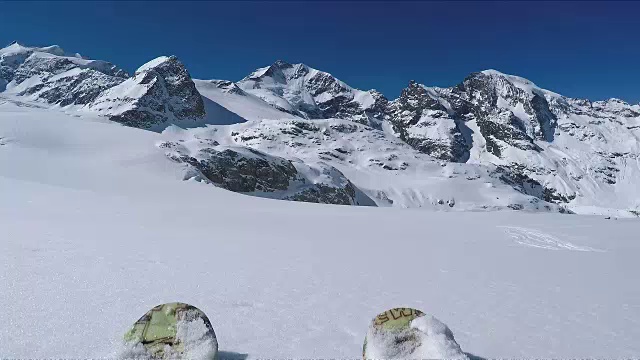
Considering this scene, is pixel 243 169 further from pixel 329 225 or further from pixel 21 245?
pixel 21 245

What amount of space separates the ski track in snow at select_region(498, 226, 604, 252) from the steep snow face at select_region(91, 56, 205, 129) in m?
103

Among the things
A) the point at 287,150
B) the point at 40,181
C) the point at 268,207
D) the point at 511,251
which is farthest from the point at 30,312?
the point at 287,150

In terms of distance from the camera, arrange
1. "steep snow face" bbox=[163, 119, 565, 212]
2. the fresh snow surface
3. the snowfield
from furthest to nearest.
A: "steep snow face" bbox=[163, 119, 565, 212]
the snowfield
the fresh snow surface

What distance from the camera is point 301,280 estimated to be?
7.35 meters

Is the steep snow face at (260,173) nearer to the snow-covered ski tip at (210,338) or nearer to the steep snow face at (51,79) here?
the snow-covered ski tip at (210,338)

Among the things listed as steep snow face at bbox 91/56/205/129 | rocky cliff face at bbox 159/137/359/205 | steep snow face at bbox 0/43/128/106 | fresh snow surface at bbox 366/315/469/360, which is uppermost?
steep snow face at bbox 0/43/128/106

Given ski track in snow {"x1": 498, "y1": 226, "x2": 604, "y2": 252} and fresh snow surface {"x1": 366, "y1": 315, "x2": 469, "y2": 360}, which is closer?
fresh snow surface {"x1": 366, "y1": 315, "x2": 469, "y2": 360}

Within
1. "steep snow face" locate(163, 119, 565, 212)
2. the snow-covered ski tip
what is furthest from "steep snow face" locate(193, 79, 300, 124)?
the snow-covered ski tip

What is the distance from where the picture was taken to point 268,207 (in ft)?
71.5

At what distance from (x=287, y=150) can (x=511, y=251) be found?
85.5 metres

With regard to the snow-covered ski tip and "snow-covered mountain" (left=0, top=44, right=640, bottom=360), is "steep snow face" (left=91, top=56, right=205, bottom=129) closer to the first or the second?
"snow-covered mountain" (left=0, top=44, right=640, bottom=360)

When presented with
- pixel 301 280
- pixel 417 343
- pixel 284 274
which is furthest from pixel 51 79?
pixel 417 343

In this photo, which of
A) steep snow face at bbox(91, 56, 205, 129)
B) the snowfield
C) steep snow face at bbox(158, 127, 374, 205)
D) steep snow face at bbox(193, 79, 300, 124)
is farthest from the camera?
steep snow face at bbox(193, 79, 300, 124)

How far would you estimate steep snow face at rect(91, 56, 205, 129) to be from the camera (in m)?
107
